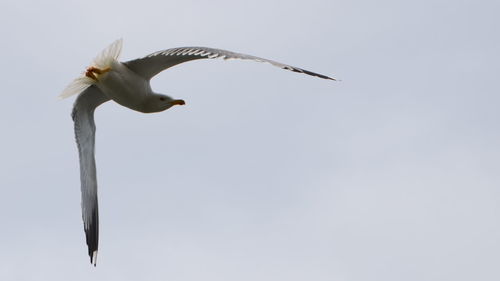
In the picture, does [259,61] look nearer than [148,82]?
Yes

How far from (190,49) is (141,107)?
178 cm

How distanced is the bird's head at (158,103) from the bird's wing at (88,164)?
122cm

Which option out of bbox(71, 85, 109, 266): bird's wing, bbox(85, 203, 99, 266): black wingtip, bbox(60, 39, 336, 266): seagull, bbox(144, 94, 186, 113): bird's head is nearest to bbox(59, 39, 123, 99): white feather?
bbox(60, 39, 336, 266): seagull

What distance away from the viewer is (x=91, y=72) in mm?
11008

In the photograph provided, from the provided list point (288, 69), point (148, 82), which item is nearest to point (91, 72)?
point (148, 82)

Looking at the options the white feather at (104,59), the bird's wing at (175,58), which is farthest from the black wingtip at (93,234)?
the bird's wing at (175,58)

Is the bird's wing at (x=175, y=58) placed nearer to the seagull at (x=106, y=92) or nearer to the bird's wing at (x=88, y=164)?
the seagull at (x=106, y=92)

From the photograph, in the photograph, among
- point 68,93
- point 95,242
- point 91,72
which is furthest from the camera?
point 95,242

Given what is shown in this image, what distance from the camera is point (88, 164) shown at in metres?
12.7

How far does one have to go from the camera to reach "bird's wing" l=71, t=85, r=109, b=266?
1255 centimetres

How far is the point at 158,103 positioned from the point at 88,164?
1742 millimetres

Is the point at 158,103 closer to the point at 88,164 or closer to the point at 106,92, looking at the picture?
the point at 106,92

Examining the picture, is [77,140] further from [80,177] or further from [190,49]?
[190,49]

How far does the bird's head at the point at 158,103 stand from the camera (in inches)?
448
